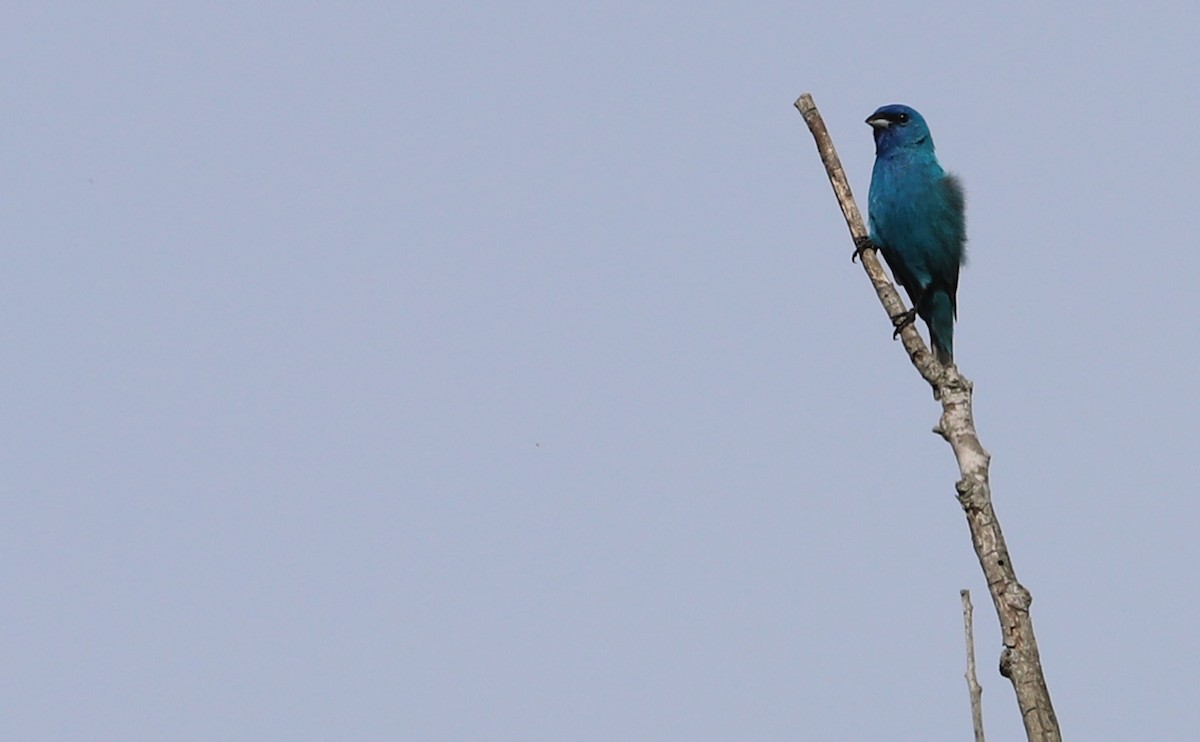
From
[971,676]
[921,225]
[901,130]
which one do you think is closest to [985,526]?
[971,676]

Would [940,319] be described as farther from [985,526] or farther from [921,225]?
[985,526]

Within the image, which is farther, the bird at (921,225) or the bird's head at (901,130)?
the bird's head at (901,130)

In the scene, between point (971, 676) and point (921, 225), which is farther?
point (921, 225)

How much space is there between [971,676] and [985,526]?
111 cm

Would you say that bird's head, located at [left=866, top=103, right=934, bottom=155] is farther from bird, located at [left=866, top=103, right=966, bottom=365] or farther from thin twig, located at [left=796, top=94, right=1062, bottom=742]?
thin twig, located at [left=796, top=94, right=1062, bottom=742]

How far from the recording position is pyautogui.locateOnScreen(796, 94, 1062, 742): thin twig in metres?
4.52

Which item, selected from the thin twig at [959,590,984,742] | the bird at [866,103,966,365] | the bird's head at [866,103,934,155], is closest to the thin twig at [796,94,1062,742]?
the thin twig at [959,590,984,742]

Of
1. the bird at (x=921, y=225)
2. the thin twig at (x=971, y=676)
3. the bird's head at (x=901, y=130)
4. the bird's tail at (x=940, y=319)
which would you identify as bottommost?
the thin twig at (x=971, y=676)

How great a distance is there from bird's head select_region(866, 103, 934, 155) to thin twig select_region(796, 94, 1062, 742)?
14.4 feet

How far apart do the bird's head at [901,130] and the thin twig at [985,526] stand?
4.40 meters

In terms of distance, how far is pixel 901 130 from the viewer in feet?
35.9

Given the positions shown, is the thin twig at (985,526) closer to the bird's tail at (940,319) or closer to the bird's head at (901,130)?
the bird's tail at (940,319)

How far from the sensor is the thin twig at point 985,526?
4.52m

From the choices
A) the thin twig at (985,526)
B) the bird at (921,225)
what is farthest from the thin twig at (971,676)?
the bird at (921,225)
